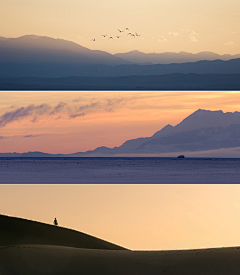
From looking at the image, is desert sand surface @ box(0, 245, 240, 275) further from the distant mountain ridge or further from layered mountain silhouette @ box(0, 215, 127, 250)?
the distant mountain ridge

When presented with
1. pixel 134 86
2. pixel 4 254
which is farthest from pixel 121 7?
pixel 4 254

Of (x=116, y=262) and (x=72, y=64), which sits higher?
(x=72, y=64)

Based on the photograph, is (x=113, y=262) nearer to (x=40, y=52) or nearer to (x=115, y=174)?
(x=40, y=52)

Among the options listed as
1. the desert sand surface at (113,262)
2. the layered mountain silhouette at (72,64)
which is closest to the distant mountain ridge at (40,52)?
the layered mountain silhouette at (72,64)

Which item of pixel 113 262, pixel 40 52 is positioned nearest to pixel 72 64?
pixel 40 52

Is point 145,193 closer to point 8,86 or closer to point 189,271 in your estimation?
point 8,86
